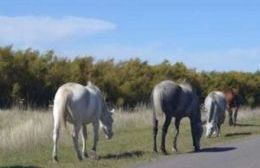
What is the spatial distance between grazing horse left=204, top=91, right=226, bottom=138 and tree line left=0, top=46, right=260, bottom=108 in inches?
458

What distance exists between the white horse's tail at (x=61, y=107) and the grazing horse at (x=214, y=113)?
1127cm

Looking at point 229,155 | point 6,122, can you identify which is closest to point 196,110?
point 229,155

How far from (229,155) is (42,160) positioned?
5.70 meters

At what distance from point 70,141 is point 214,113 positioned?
7.81 m

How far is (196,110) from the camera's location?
79.2 feet

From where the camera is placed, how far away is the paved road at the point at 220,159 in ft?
61.4

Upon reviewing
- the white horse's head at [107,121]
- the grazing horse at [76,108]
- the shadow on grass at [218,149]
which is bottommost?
the shadow on grass at [218,149]

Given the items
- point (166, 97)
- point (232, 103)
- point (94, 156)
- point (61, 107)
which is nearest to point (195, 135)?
point (166, 97)

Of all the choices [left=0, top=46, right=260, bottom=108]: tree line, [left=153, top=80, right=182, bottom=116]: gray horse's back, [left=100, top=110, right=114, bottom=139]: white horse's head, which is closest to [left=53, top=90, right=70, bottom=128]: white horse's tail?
[left=100, top=110, right=114, bottom=139]: white horse's head

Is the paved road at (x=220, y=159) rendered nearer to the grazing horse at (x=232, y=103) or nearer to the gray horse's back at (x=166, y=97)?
the gray horse's back at (x=166, y=97)

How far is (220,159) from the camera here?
66.5ft

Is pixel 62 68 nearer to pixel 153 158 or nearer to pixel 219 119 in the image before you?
pixel 219 119

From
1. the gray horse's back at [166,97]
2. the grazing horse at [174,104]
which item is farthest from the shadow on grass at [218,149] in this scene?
the gray horse's back at [166,97]

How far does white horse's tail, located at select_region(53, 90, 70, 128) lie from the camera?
63.1 feet
